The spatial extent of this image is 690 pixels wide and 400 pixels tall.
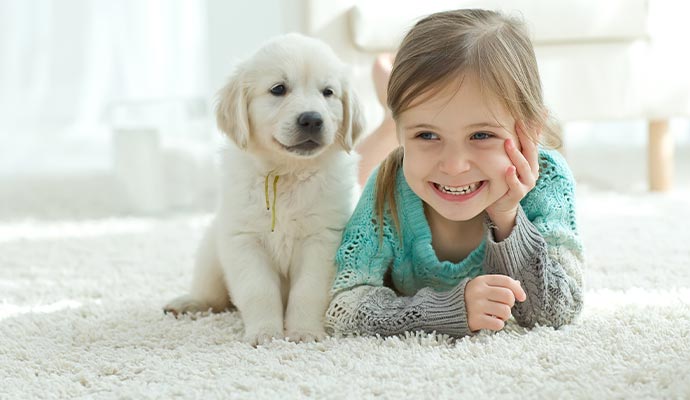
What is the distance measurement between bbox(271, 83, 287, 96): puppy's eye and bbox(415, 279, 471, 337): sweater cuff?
0.50 meters

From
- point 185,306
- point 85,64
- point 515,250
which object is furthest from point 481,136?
point 85,64

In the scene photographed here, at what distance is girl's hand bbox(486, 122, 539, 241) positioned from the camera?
1.41 metres

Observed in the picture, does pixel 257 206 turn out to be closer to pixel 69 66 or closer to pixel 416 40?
pixel 416 40

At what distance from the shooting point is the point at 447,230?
1585 mm

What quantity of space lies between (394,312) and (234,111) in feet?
1.66

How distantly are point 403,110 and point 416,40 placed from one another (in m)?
0.12

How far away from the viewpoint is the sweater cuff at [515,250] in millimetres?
1433

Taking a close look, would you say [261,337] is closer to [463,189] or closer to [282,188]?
[282,188]

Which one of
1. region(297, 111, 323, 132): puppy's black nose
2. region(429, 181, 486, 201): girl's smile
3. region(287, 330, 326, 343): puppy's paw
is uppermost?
region(297, 111, 323, 132): puppy's black nose

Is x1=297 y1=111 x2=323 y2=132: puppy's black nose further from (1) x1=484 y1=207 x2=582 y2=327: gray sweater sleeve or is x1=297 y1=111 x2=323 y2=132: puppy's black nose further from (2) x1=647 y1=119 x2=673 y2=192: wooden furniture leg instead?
(2) x1=647 y1=119 x2=673 y2=192: wooden furniture leg

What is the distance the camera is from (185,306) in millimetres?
1718

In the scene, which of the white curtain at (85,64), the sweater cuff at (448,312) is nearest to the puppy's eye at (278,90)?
the sweater cuff at (448,312)

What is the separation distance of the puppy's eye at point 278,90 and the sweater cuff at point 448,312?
496 millimetres

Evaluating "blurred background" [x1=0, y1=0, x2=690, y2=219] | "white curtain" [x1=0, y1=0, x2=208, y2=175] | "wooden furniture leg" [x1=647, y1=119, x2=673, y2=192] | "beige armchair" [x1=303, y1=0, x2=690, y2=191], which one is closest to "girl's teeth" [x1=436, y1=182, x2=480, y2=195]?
"blurred background" [x1=0, y1=0, x2=690, y2=219]
